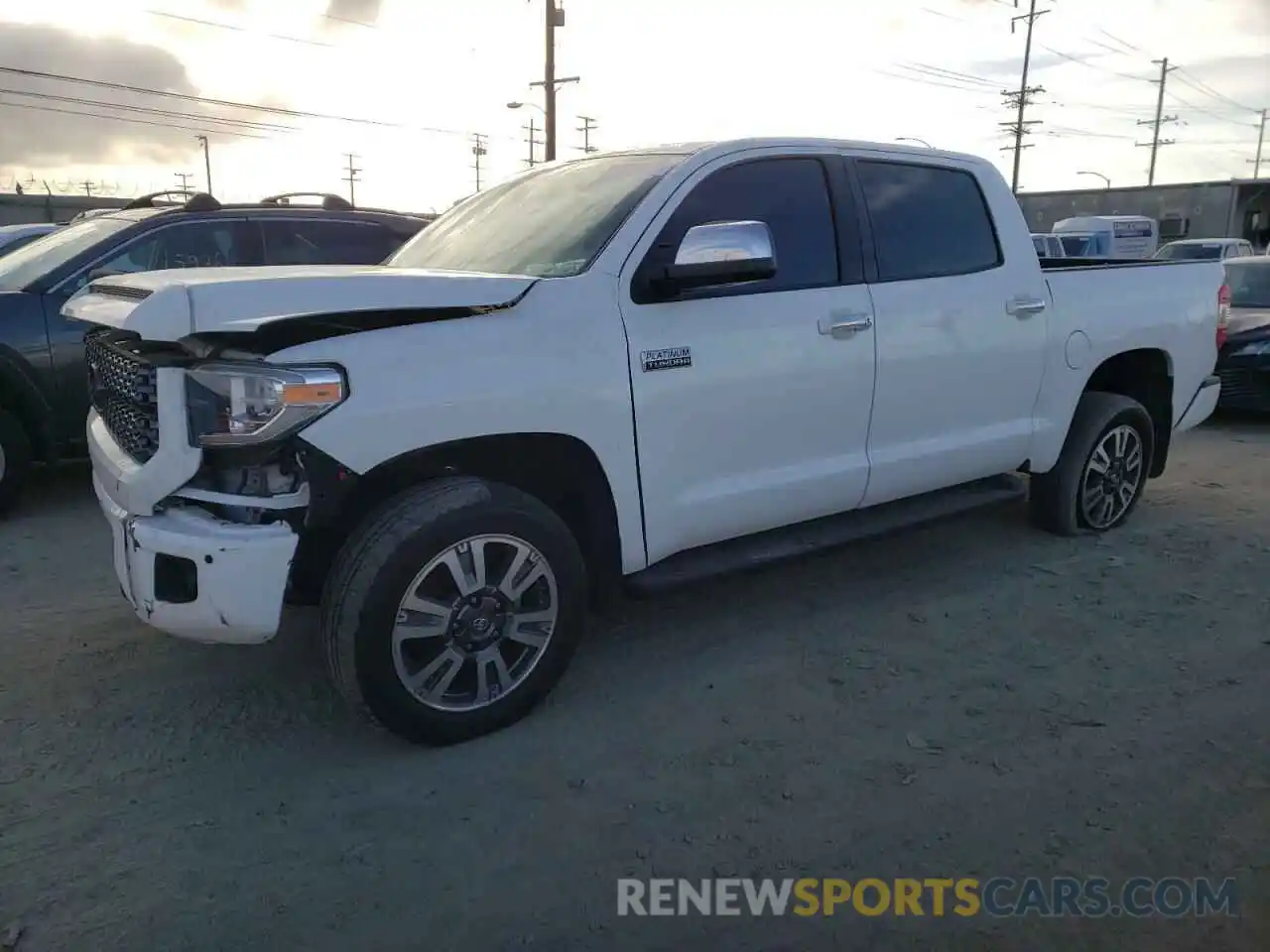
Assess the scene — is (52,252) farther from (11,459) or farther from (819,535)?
(819,535)

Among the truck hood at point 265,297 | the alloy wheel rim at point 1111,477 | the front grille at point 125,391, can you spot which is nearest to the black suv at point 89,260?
the front grille at point 125,391

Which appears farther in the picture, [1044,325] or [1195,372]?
[1195,372]

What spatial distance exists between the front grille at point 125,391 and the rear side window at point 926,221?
2852mm

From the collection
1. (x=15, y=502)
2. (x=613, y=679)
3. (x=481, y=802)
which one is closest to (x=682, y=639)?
(x=613, y=679)

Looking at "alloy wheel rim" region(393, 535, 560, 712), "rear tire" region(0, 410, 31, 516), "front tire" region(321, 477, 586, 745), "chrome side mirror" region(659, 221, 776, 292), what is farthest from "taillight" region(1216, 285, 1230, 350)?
"rear tire" region(0, 410, 31, 516)

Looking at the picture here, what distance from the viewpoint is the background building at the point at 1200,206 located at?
1054 inches

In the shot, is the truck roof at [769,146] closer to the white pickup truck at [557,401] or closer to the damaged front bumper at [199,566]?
the white pickup truck at [557,401]

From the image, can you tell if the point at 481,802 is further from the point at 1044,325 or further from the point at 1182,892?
the point at 1044,325

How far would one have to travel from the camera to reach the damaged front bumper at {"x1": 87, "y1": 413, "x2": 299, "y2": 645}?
277 centimetres

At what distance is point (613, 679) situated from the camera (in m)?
3.74

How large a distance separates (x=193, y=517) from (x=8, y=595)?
7.71 feet

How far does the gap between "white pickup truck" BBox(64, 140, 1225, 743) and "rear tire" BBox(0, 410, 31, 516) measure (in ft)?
7.86

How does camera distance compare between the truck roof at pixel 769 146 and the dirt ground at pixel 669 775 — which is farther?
the truck roof at pixel 769 146

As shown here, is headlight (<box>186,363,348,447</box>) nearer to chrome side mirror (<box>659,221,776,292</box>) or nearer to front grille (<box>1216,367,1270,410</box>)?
chrome side mirror (<box>659,221,776,292</box>)
